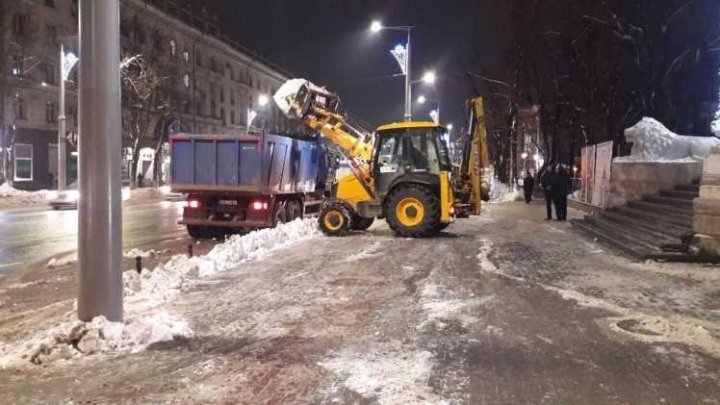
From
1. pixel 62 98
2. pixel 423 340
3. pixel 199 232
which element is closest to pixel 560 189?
pixel 199 232

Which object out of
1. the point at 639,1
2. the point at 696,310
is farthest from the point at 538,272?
the point at 639,1

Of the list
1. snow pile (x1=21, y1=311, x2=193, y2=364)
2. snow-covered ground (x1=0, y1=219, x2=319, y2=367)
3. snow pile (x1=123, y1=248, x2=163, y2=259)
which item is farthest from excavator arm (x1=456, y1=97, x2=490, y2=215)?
snow pile (x1=21, y1=311, x2=193, y2=364)

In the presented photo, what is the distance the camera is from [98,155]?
20.6 ft

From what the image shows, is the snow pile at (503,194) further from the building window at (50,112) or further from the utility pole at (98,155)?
the building window at (50,112)

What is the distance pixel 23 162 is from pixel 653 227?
41921 millimetres

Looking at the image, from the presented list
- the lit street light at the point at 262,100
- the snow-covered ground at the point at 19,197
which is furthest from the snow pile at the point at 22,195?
the lit street light at the point at 262,100

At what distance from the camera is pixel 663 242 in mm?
12188

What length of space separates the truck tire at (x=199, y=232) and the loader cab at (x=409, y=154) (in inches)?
179

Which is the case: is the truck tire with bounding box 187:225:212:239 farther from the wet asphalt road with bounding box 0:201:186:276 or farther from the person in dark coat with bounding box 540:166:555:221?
the person in dark coat with bounding box 540:166:555:221

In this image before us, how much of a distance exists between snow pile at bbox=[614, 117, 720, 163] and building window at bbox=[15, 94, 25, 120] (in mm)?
37679

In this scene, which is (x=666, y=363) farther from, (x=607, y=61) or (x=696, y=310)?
(x=607, y=61)

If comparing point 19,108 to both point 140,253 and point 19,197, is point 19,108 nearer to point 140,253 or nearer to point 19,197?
point 19,197

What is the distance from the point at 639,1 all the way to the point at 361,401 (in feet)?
78.6

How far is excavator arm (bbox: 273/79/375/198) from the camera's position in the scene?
17.3 meters
